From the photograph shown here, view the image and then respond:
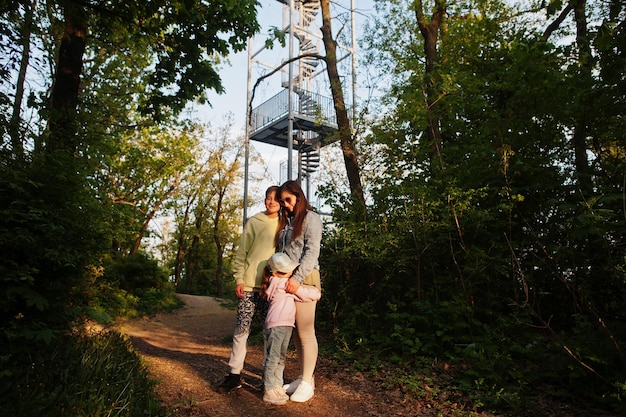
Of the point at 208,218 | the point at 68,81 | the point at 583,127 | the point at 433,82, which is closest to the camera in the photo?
the point at 583,127

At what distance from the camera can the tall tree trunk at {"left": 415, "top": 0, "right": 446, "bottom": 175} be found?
7.69 meters

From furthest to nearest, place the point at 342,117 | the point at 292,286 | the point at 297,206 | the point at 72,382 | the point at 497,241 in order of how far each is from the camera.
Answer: the point at 342,117, the point at 497,241, the point at 297,206, the point at 292,286, the point at 72,382

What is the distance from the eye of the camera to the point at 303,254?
420 centimetres

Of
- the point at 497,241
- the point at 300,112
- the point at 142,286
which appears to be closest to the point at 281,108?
the point at 300,112

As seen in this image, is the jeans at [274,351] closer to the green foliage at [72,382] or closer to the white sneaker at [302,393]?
the white sneaker at [302,393]

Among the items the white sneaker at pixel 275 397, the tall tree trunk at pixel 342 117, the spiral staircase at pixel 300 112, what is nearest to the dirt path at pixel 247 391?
the white sneaker at pixel 275 397

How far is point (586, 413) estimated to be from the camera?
431cm

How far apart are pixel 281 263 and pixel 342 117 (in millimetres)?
5820

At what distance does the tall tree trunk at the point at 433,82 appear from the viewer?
769cm

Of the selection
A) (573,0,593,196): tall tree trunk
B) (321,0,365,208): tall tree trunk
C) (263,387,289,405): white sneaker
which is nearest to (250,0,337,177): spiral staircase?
(321,0,365,208): tall tree trunk

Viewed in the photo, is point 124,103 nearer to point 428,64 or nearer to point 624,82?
point 428,64

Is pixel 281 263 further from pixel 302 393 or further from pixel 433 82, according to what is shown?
pixel 433 82

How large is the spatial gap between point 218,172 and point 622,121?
23.8 meters

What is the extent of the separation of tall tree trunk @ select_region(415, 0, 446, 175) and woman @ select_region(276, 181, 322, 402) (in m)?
3.56
